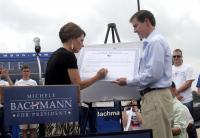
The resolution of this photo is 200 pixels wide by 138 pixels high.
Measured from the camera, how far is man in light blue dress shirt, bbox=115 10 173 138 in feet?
14.5

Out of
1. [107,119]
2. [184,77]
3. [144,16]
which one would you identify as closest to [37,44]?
[184,77]

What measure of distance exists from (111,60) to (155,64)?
2.06ft

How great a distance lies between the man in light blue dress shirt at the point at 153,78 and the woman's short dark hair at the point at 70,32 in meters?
0.51

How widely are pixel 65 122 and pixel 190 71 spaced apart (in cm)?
414

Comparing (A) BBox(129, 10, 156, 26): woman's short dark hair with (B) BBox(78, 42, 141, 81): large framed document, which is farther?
(B) BBox(78, 42, 141, 81): large framed document

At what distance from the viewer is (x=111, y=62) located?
4.87 meters

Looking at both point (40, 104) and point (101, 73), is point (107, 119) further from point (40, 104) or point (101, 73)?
point (40, 104)

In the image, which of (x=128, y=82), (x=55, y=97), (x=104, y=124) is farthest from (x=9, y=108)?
(x=104, y=124)

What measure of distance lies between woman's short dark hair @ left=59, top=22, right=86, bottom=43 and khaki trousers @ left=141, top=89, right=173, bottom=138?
841 mm

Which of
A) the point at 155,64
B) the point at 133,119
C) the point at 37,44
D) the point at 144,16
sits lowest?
the point at 133,119

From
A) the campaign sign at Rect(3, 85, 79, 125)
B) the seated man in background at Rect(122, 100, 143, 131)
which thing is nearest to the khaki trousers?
the campaign sign at Rect(3, 85, 79, 125)

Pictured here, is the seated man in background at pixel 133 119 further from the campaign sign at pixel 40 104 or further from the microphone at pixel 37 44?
the microphone at pixel 37 44

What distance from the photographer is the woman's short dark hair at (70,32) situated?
4.56 m

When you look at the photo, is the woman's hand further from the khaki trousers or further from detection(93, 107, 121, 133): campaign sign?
detection(93, 107, 121, 133): campaign sign
